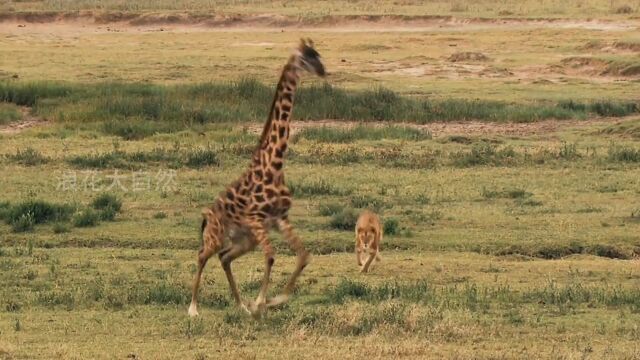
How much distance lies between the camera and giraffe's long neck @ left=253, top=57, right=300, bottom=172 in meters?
8.26

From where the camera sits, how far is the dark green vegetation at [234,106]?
19.6m

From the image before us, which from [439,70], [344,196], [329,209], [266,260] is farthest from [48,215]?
[439,70]

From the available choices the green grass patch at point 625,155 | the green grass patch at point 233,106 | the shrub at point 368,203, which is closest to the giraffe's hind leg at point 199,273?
the shrub at point 368,203

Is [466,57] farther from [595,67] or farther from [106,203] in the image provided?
[106,203]

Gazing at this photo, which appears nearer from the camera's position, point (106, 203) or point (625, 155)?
point (106, 203)

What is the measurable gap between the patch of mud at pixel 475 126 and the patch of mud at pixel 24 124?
11.4 ft

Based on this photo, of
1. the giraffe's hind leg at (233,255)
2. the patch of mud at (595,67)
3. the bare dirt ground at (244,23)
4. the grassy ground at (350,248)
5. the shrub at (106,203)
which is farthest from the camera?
the bare dirt ground at (244,23)

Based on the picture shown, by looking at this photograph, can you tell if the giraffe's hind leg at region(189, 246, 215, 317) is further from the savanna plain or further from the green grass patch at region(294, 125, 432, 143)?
the green grass patch at region(294, 125, 432, 143)

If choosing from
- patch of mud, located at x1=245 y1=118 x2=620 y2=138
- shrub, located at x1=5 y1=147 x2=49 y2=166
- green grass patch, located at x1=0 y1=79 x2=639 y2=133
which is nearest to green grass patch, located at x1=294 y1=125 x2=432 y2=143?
green grass patch, located at x1=0 y1=79 x2=639 y2=133

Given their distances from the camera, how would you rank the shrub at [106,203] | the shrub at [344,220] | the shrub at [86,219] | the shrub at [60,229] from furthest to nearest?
the shrub at [106,203] → the shrub at [86,219] → the shrub at [344,220] → the shrub at [60,229]

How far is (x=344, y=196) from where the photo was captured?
14156 mm

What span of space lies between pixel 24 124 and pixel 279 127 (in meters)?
12.1

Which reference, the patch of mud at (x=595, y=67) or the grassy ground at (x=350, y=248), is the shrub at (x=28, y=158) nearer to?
the grassy ground at (x=350, y=248)

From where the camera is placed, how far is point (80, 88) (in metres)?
21.7
